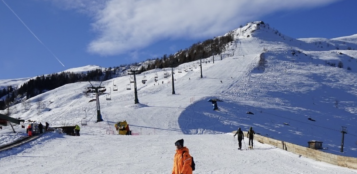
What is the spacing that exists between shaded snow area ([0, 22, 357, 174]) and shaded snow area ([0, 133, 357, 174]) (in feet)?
0.16

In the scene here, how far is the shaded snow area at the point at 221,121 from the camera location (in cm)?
1534

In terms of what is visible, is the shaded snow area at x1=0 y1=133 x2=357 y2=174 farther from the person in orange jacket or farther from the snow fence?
the person in orange jacket

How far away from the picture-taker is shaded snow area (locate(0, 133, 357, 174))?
13.8 m

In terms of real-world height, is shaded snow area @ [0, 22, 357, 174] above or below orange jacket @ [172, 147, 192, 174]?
below

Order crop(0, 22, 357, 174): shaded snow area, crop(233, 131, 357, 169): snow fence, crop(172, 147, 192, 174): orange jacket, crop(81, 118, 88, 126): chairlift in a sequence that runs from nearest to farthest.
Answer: crop(172, 147, 192, 174): orange jacket < crop(233, 131, 357, 169): snow fence < crop(0, 22, 357, 174): shaded snow area < crop(81, 118, 88, 126): chairlift

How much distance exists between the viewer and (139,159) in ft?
53.7

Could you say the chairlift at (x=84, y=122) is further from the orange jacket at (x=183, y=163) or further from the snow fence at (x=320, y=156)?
the orange jacket at (x=183, y=163)

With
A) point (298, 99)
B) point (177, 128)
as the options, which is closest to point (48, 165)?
point (177, 128)

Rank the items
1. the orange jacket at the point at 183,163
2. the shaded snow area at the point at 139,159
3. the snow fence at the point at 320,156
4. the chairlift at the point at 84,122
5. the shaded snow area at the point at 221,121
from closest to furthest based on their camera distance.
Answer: the orange jacket at the point at 183,163 < the snow fence at the point at 320,156 < the shaded snow area at the point at 139,159 < the shaded snow area at the point at 221,121 < the chairlift at the point at 84,122

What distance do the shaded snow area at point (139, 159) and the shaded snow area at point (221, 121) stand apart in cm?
5

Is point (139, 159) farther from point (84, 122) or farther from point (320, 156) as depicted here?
point (84, 122)

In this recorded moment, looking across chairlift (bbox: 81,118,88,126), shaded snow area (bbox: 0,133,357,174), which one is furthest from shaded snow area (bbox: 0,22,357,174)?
chairlift (bbox: 81,118,88,126)

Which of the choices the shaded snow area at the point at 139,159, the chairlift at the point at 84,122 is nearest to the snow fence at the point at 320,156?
the shaded snow area at the point at 139,159

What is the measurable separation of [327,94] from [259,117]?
74.4 ft
